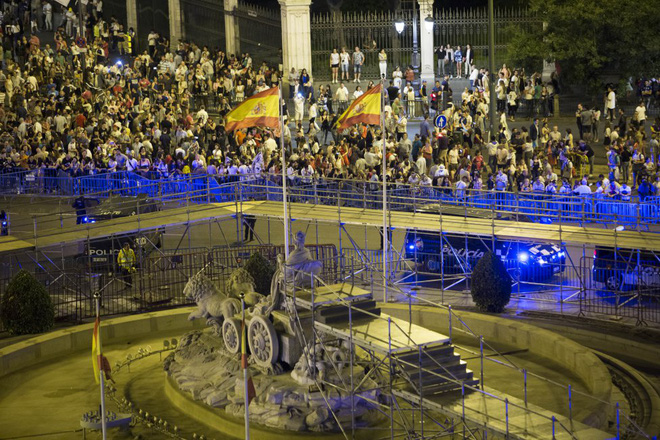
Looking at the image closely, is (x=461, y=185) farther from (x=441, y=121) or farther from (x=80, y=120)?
(x=80, y=120)

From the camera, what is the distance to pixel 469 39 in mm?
53344

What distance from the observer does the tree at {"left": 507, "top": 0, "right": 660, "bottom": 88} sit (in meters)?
47.6

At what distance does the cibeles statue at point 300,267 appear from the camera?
2239 centimetres

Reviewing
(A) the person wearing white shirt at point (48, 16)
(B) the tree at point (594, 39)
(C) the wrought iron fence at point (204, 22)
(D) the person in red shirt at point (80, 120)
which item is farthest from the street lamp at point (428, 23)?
(A) the person wearing white shirt at point (48, 16)

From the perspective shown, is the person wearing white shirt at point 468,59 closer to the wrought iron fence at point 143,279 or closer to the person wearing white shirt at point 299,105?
the person wearing white shirt at point 299,105

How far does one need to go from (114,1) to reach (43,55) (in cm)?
1010

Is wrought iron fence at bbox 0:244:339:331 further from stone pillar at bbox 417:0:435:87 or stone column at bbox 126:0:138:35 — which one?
stone column at bbox 126:0:138:35

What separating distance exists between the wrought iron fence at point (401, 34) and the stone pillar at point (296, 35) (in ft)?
4.68

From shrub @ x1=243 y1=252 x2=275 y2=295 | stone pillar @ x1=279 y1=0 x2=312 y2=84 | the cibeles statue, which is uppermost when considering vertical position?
stone pillar @ x1=279 y1=0 x2=312 y2=84

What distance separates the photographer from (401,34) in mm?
53406

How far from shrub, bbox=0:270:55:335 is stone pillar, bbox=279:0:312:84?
25.3 meters

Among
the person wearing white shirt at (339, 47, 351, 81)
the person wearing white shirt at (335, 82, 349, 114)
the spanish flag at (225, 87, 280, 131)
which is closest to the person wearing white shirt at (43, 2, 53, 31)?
the person wearing white shirt at (339, 47, 351, 81)

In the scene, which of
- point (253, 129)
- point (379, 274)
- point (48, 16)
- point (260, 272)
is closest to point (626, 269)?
point (379, 274)

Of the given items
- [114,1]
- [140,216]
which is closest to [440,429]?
[140,216]
